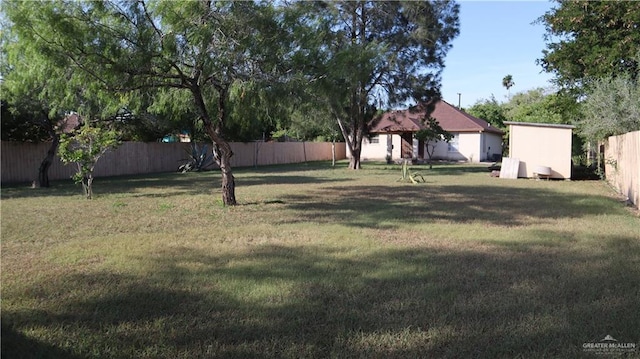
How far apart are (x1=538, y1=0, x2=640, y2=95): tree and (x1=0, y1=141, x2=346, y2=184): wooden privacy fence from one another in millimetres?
19080

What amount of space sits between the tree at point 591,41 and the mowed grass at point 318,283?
1124 centimetres

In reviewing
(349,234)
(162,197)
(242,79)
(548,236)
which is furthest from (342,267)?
(162,197)

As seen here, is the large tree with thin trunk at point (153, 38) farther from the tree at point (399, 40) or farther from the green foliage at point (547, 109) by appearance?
the green foliage at point (547, 109)

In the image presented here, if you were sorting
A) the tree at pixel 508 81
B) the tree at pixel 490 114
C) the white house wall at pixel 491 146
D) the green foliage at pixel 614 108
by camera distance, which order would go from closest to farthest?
the green foliage at pixel 614 108 → the white house wall at pixel 491 146 → the tree at pixel 490 114 → the tree at pixel 508 81

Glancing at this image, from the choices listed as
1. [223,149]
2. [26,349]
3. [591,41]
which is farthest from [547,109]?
[26,349]

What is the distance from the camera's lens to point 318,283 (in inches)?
Answer: 211

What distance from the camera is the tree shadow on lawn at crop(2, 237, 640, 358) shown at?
149 inches

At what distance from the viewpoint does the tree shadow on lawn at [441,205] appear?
9953 mm

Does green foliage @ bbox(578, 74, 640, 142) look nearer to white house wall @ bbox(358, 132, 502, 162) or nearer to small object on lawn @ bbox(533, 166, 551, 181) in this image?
small object on lawn @ bbox(533, 166, 551, 181)

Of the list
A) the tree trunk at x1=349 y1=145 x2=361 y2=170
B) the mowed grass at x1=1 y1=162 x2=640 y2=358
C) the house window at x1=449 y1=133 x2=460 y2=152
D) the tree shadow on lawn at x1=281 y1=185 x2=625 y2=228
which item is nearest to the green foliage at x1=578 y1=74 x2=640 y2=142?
the tree shadow on lawn at x1=281 y1=185 x2=625 y2=228

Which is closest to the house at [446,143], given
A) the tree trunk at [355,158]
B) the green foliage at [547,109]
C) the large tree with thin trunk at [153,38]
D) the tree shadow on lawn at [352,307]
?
the green foliage at [547,109]

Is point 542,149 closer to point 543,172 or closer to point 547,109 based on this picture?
point 543,172

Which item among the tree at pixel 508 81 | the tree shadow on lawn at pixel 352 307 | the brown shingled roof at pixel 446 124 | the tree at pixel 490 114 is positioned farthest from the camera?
the tree at pixel 508 81

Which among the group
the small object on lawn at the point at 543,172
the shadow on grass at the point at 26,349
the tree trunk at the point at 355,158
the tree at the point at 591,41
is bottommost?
the shadow on grass at the point at 26,349
